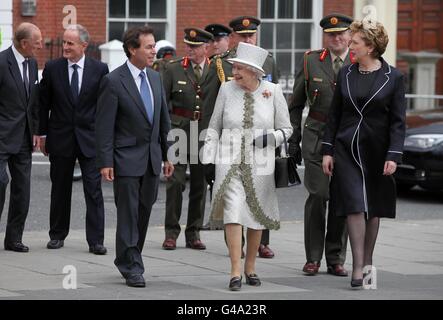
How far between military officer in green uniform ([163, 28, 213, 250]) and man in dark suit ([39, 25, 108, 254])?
0.85 meters

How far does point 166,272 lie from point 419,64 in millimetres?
19219

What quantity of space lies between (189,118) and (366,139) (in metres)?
2.94

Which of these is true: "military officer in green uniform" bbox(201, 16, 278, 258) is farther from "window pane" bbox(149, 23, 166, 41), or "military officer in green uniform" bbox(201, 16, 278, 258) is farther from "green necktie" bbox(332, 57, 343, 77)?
"window pane" bbox(149, 23, 166, 41)

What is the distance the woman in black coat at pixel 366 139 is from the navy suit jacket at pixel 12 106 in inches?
125

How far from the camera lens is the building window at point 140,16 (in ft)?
80.8

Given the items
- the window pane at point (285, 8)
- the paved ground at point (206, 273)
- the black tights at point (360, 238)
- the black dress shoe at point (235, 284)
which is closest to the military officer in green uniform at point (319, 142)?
the paved ground at point (206, 273)

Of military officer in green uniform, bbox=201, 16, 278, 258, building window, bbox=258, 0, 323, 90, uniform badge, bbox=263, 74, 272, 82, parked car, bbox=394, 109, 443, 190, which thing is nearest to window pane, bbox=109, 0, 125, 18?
building window, bbox=258, 0, 323, 90

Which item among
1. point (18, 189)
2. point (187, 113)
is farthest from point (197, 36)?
point (18, 189)

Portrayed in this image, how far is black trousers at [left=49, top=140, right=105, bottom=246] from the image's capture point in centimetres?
1273

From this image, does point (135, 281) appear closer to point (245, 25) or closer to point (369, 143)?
point (369, 143)

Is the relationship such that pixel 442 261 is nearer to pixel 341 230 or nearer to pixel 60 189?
pixel 341 230

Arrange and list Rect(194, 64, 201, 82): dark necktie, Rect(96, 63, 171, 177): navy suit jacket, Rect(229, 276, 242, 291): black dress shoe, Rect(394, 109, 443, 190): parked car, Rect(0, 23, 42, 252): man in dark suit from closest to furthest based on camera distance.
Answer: Rect(229, 276, 242, 291): black dress shoe, Rect(96, 63, 171, 177): navy suit jacket, Rect(0, 23, 42, 252): man in dark suit, Rect(194, 64, 201, 82): dark necktie, Rect(394, 109, 443, 190): parked car

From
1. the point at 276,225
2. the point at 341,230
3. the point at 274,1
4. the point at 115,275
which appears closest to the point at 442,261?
the point at 341,230

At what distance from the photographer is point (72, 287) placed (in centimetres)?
1049
